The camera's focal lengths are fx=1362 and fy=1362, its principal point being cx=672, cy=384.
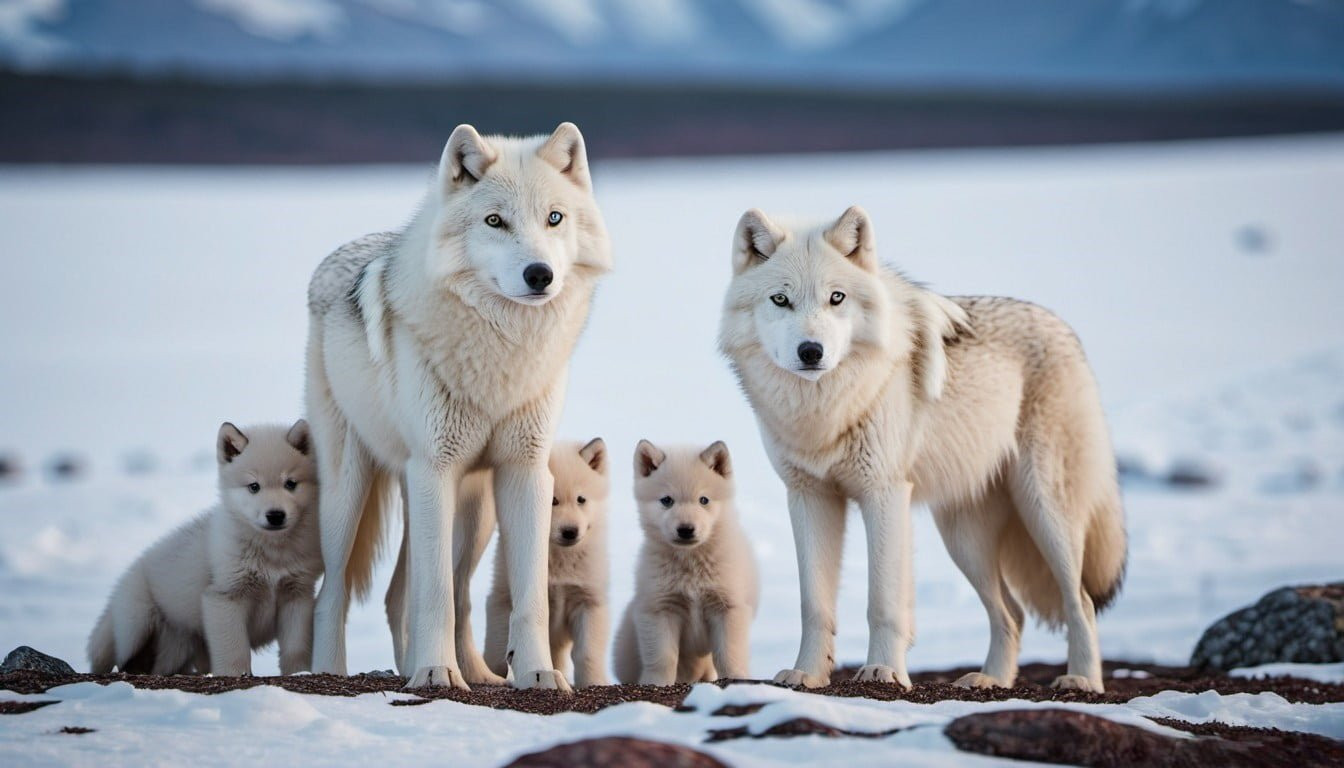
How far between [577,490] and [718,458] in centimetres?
81

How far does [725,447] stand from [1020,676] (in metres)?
2.39

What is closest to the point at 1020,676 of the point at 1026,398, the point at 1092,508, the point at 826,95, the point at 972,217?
the point at 1092,508

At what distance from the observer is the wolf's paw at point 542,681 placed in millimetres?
5523

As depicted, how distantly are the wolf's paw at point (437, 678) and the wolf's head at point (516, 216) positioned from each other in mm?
1537

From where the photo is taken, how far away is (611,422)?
542 inches

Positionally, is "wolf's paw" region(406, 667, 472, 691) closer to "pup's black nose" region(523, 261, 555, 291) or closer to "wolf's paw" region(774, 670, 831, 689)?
"wolf's paw" region(774, 670, 831, 689)

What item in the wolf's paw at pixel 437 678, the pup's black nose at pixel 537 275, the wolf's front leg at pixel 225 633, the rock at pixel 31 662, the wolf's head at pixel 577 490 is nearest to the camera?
the pup's black nose at pixel 537 275

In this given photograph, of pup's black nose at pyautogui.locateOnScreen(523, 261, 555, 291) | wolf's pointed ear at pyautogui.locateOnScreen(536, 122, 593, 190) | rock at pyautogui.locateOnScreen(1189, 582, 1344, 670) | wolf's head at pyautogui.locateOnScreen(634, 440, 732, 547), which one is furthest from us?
rock at pyautogui.locateOnScreen(1189, 582, 1344, 670)

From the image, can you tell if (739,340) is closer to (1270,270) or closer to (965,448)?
(965,448)

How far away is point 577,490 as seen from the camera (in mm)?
6691

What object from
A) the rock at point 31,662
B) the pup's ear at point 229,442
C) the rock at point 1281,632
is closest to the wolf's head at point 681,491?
the pup's ear at point 229,442

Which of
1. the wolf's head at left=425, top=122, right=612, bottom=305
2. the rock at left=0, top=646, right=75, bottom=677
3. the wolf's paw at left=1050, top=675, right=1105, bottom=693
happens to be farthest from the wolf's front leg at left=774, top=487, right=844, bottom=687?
the rock at left=0, top=646, right=75, bottom=677

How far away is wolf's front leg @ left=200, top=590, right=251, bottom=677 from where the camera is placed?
20.9 ft

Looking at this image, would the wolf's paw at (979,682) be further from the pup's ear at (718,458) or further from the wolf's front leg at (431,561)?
the wolf's front leg at (431,561)
